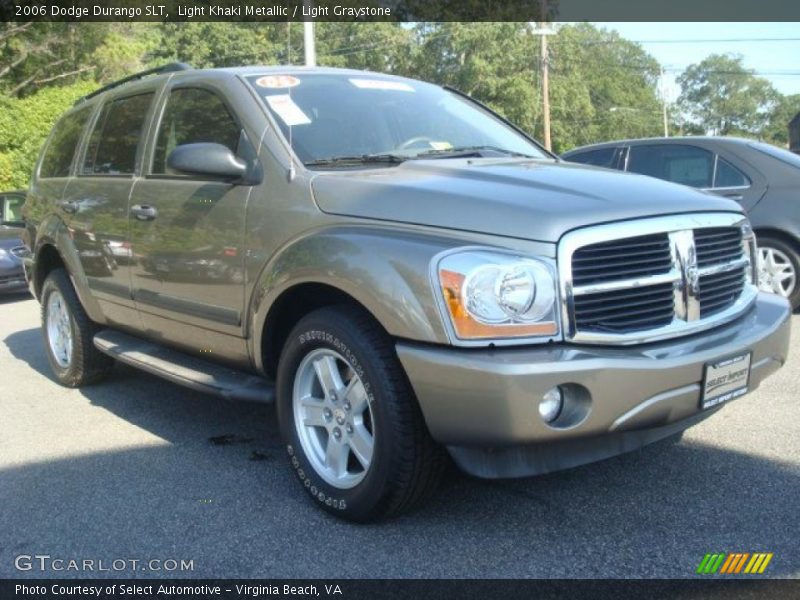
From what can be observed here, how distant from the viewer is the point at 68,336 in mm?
5602

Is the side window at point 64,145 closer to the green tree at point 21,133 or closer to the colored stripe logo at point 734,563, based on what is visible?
the colored stripe logo at point 734,563

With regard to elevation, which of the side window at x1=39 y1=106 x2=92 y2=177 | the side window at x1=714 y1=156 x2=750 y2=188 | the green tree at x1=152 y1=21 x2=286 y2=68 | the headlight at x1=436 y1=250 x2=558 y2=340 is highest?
the green tree at x1=152 y1=21 x2=286 y2=68

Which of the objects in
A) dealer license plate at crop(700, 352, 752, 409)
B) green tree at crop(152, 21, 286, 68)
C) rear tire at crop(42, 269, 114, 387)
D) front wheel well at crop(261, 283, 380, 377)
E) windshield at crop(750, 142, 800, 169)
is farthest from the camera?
green tree at crop(152, 21, 286, 68)

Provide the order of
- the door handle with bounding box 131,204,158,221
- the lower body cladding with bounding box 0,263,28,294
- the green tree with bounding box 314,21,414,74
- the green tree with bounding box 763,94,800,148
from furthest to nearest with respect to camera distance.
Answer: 1. the green tree with bounding box 763,94,800,148
2. the green tree with bounding box 314,21,414,74
3. the lower body cladding with bounding box 0,263,28,294
4. the door handle with bounding box 131,204,158,221

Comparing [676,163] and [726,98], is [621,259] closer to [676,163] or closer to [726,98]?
[676,163]

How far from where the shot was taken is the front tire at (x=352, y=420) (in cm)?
296

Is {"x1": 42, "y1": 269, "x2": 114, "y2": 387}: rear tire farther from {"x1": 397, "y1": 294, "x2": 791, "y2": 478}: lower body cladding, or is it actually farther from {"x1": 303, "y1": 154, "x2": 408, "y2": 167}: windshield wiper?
{"x1": 397, "y1": 294, "x2": 791, "y2": 478}: lower body cladding

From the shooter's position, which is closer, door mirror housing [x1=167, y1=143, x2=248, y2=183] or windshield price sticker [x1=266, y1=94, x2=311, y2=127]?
door mirror housing [x1=167, y1=143, x2=248, y2=183]

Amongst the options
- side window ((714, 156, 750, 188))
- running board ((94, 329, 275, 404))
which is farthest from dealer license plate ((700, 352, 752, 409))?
side window ((714, 156, 750, 188))

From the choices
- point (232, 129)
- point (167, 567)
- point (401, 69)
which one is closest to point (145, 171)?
point (232, 129)

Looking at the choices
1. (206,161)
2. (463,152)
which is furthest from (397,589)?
(463,152)

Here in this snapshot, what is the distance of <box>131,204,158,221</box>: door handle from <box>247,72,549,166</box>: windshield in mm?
886

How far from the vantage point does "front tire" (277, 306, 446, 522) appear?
9.72ft

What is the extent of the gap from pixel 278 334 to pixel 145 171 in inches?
59.3
